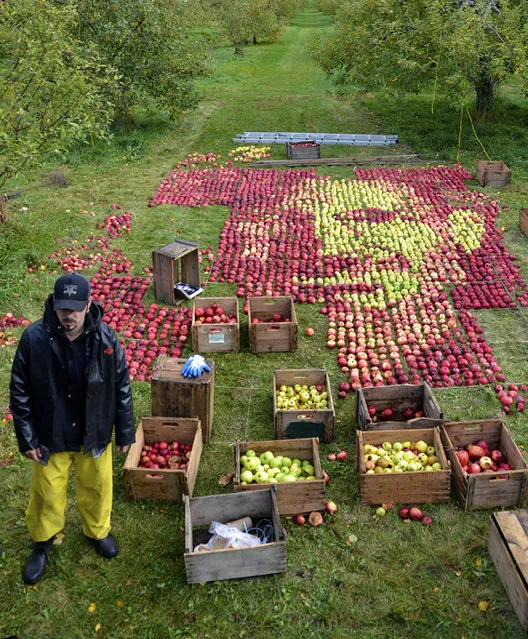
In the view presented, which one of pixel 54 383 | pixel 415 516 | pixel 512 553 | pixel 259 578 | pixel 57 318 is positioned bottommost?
pixel 259 578

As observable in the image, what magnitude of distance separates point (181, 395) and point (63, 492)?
2112 millimetres

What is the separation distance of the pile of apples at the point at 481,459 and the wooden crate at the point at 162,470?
10.4 ft

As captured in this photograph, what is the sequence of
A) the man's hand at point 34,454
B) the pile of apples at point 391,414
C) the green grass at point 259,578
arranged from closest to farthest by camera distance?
the man's hand at point 34,454, the green grass at point 259,578, the pile of apples at point 391,414

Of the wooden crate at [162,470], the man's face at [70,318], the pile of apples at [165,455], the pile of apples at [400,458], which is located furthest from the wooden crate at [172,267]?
the man's face at [70,318]

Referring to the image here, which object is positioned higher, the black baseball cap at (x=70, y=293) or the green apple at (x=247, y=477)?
the black baseball cap at (x=70, y=293)

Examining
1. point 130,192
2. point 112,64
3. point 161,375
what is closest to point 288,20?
point 112,64

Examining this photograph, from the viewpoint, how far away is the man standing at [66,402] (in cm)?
514

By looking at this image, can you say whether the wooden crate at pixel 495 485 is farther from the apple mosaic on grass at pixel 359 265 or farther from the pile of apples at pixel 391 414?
the apple mosaic on grass at pixel 359 265

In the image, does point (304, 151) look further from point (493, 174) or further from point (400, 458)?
point (400, 458)

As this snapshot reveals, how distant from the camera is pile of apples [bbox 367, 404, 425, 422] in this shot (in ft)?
25.9

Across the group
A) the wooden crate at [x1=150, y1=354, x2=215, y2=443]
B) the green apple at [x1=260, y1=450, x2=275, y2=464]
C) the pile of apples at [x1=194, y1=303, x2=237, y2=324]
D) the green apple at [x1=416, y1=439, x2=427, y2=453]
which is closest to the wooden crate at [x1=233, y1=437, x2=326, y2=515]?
the green apple at [x1=260, y1=450, x2=275, y2=464]

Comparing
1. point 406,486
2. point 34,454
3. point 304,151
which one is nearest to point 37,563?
point 34,454

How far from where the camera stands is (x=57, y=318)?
5.14m

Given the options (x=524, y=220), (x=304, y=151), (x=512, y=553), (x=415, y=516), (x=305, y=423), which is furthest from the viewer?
(x=304, y=151)
